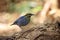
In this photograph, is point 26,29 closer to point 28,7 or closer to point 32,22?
point 32,22

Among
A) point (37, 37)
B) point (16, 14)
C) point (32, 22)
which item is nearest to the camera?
point (37, 37)

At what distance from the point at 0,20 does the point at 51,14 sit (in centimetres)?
29

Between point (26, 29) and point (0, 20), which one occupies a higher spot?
point (0, 20)

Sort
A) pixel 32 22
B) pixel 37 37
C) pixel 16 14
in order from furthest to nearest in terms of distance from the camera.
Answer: pixel 16 14
pixel 32 22
pixel 37 37

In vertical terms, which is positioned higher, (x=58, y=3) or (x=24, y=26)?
(x=58, y=3)

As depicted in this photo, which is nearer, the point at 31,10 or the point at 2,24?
the point at 2,24

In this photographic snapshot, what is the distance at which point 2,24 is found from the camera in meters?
0.92

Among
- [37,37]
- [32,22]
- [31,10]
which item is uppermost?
[31,10]

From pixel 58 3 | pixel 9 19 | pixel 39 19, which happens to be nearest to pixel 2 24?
pixel 9 19

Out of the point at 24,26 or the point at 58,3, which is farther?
the point at 58,3

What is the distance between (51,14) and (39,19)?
0.07 m

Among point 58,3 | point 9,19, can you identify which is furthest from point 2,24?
point 58,3

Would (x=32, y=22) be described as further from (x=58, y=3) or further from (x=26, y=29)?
(x=58, y=3)

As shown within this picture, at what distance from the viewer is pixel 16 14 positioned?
1019 millimetres
